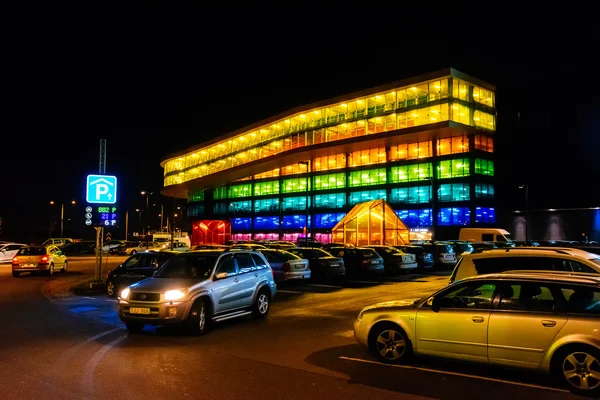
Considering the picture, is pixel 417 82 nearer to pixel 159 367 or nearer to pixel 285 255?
pixel 285 255

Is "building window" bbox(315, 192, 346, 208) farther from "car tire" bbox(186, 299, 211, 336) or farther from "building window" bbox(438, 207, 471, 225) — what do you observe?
"car tire" bbox(186, 299, 211, 336)

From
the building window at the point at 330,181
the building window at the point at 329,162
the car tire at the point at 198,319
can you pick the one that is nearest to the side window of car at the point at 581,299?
the car tire at the point at 198,319

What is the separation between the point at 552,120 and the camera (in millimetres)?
64875

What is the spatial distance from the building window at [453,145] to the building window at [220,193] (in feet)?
141

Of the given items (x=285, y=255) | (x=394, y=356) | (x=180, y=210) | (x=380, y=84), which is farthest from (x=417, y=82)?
(x=180, y=210)

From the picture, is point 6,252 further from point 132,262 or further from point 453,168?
point 453,168

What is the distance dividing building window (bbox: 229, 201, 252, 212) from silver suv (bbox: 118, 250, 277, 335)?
73321 millimetres

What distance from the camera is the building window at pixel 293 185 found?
7706 cm

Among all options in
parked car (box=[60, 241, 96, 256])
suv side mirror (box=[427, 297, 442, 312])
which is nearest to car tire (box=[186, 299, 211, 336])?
suv side mirror (box=[427, 297, 442, 312])

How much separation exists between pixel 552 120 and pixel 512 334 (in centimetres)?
6600

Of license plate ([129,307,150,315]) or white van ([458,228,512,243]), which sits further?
white van ([458,228,512,243])

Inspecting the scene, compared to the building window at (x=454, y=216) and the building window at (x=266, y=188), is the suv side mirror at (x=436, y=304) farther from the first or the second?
the building window at (x=266, y=188)

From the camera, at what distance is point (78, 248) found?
2197 inches

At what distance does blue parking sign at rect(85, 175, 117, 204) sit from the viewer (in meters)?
19.3
